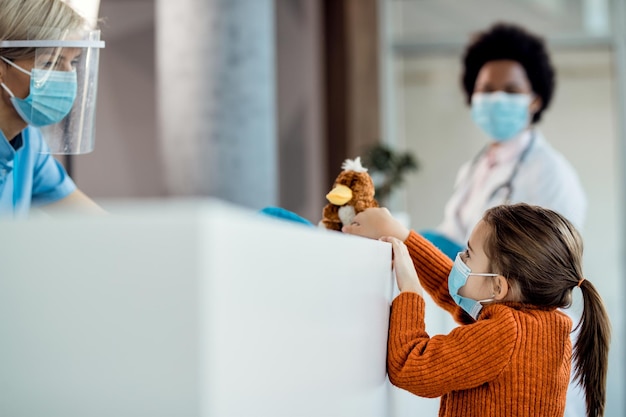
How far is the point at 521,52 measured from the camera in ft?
8.32

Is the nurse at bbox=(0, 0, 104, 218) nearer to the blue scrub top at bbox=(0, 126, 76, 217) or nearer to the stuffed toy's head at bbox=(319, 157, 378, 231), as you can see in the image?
the blue scrub top at bbox=(0, 126, 76, 217)

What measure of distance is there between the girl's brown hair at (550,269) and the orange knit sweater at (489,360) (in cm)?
4

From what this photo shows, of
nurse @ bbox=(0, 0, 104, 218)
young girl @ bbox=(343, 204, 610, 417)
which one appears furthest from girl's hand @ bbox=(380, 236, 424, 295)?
nurse @ bbox=(0, 0, 104, 218)

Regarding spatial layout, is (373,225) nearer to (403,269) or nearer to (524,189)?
(403,269)

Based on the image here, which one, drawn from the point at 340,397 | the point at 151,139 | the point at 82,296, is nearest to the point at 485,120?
the point at 340,397

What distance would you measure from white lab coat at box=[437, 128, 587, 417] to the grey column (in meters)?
1.43

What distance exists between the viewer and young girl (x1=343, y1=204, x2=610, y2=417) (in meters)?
1.12

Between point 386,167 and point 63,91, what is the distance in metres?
3.56

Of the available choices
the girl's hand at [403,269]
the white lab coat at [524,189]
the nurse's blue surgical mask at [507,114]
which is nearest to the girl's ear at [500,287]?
the girl's hand at [403,269]

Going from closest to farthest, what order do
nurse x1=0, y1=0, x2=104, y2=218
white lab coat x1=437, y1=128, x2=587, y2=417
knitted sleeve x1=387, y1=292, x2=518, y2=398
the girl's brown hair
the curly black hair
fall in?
1. knitted sleeve x1=387, y1=292, x2=518, y2=398
2. the girl's brown hair
3. nurse x1=0, y1=0, x2=104, y2=218
4. white lab coat x1=437, y1=128, x2=587, y2=417
5. the curly black hair

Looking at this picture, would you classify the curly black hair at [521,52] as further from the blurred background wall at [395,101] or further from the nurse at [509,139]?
the blurred background wall at [395,101]

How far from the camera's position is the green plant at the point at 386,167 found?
5.00 m

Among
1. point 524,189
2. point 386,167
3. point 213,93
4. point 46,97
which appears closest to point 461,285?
point 46,97

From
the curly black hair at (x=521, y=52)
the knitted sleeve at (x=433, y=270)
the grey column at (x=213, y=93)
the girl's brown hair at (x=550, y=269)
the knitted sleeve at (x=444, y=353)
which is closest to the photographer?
the knitted sleeve at (x=444, y=353)
